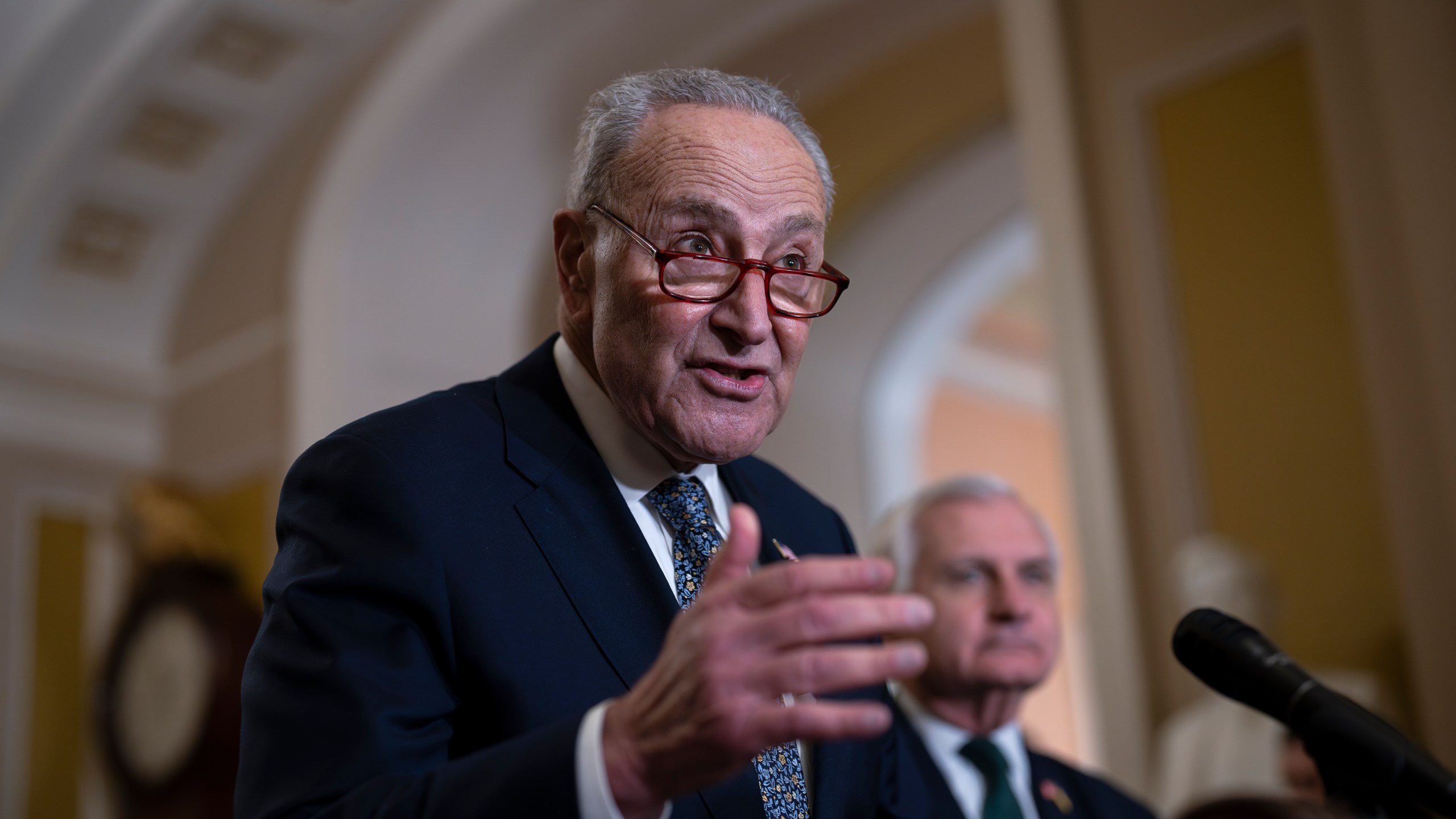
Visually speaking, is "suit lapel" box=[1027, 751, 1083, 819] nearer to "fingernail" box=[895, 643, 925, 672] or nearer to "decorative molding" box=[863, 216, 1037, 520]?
"fingernail" box=[895, 643, 925, 672]

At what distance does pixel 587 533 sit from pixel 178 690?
571 centimetres

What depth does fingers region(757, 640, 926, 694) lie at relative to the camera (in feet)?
3.29

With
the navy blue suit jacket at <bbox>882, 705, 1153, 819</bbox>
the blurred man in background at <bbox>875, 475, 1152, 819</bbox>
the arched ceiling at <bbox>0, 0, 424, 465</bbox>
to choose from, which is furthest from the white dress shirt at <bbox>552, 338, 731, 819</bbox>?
the arched ceiling at <bbox>0, 0, 424, 465</bbox>

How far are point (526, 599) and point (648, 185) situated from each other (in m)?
0.47

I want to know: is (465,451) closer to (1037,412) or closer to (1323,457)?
(1323,457)

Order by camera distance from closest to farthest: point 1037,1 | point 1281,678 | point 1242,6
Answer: point 1281,678, point 1242,6, point 1037,1

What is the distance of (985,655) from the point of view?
8.62ft

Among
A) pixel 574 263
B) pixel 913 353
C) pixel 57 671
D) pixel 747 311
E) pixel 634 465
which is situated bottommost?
pixel 57 671

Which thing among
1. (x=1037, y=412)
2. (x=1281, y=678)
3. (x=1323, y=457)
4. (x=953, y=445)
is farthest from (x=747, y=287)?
(x=1037, y=412)

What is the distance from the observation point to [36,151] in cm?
668

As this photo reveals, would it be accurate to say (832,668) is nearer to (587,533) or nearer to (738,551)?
(738,551)

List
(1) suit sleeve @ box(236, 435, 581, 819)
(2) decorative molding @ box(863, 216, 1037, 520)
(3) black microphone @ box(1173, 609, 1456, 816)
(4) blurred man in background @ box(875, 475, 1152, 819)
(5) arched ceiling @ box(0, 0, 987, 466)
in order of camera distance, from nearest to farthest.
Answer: (1) suit sleeve @ box(236, 435, 581, 819), (3) black microphone @ box(1173, 609, 1456, 816), (4) blurred man in background @ box(875, 475, 1152, 819), (5) arched ceiling @ box(0, 0, 987, 466), (2) decorative molding @ box(863, 216, 1037, 520)

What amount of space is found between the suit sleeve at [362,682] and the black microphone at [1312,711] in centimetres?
65

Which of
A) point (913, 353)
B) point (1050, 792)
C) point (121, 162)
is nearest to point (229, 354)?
point (121, 162)
